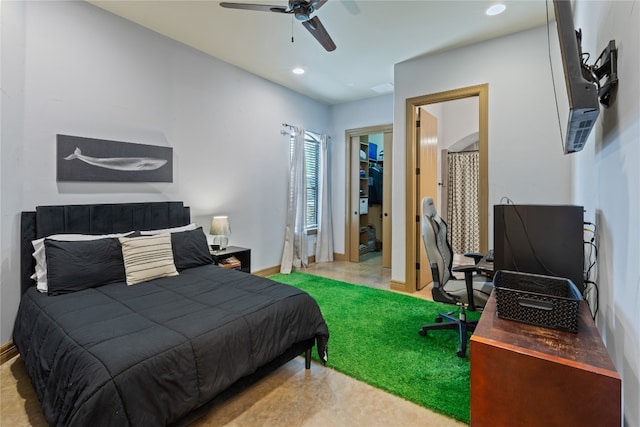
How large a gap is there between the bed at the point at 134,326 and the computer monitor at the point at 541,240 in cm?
136

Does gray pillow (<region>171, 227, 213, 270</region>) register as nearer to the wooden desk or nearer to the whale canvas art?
the whale canvas art

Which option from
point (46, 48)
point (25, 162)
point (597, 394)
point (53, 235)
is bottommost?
point (597, 394)

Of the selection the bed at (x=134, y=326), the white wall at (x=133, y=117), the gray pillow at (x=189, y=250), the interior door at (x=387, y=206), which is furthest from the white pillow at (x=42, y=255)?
the interior door at (x=387, y=206)

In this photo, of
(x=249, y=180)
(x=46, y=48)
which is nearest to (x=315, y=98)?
(x=249, y=180)

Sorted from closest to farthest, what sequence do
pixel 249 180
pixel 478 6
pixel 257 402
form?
pixel 257 402, pixel 478 6, pixel 249 180

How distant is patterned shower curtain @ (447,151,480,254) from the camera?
18.1 ft

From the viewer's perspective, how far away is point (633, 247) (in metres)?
1.07

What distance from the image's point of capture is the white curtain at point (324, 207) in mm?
5828

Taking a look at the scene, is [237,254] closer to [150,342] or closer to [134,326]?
[134,326]

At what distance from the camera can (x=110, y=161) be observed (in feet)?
10.0

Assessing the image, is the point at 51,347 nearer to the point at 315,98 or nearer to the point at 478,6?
the point at 478,6

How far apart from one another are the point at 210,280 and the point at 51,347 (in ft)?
3.57

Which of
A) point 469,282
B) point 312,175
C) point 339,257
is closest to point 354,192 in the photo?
point 312,175

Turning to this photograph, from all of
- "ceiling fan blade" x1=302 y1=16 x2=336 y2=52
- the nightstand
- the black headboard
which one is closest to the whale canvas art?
the black headboard
